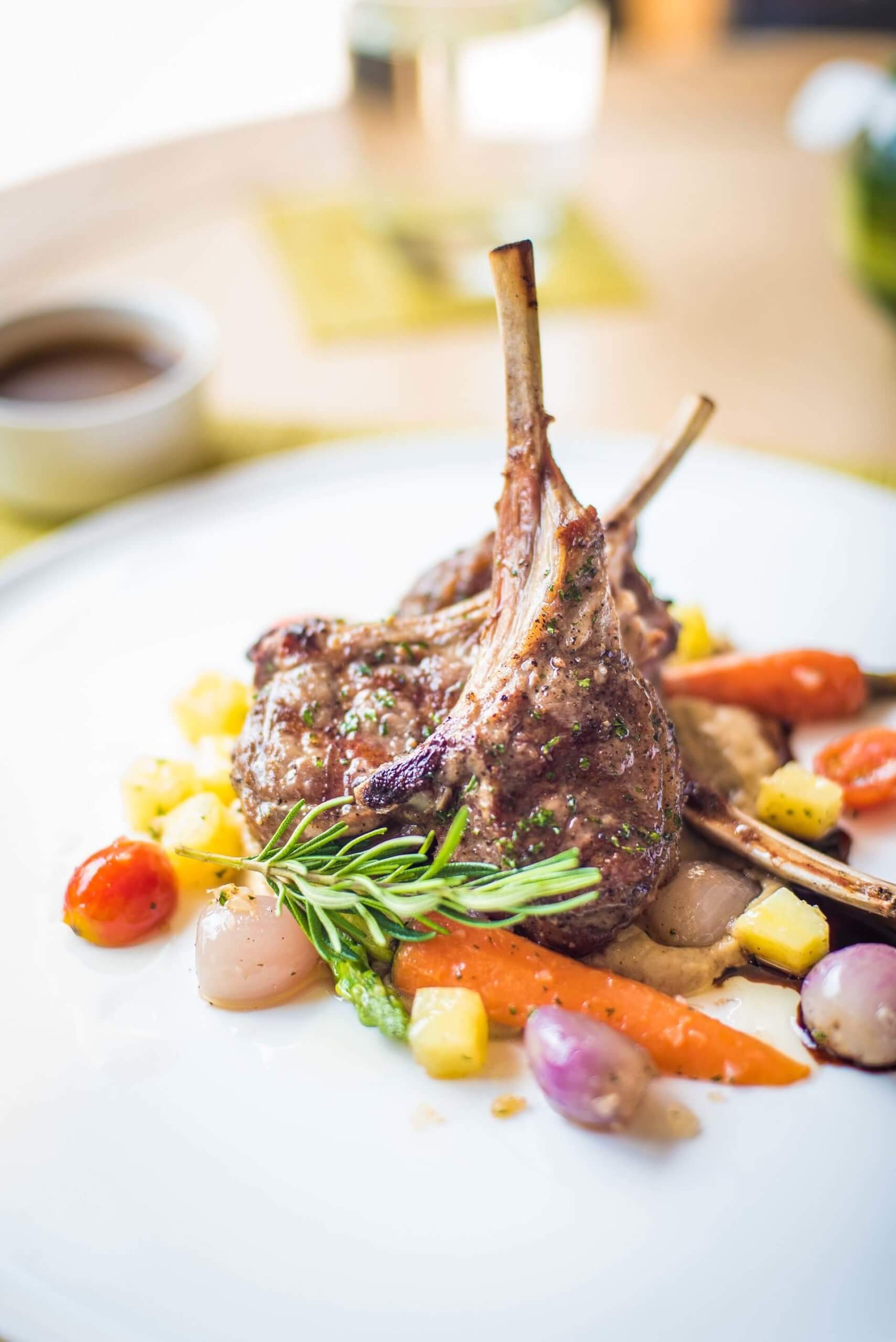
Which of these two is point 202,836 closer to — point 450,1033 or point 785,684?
point 450,1033

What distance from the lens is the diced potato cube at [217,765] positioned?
2.71 m

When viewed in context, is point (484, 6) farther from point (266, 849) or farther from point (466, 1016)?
point (466, 1016)

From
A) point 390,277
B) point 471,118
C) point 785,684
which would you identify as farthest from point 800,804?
point 390,277

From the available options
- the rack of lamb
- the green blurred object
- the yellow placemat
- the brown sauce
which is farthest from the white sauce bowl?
the green blurred object

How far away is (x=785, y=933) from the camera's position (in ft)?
7.44

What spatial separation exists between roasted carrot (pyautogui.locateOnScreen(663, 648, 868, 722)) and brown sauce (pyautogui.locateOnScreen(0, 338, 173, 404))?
204cm

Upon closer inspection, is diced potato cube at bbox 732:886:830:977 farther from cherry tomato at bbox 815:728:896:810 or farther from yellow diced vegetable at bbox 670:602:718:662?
yellow diced vegetable at bbox 670:602:718:662

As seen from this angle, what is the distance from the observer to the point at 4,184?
515 cm

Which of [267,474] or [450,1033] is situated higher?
[267,474]

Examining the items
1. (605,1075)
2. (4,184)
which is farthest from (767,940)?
(4,184)

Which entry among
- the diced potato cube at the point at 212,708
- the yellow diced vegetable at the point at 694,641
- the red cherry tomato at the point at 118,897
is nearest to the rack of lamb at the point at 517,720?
the red cherry tomato at the point at 118,897

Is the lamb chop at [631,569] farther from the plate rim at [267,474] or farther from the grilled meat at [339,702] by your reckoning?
the plate rim at [267,474]

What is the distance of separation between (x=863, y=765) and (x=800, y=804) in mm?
253

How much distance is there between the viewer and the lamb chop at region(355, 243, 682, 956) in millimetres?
2246
